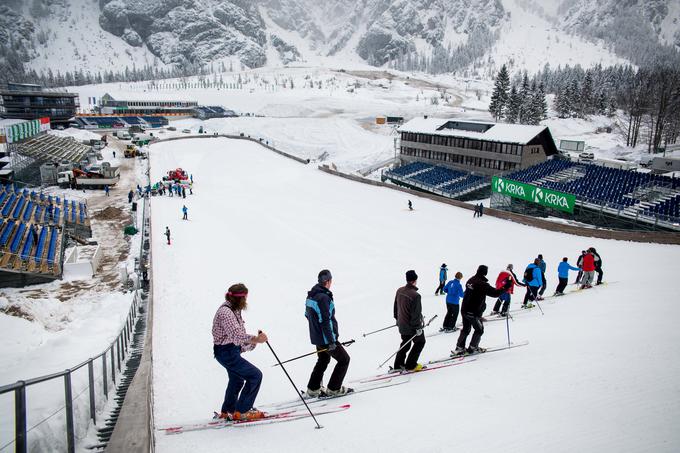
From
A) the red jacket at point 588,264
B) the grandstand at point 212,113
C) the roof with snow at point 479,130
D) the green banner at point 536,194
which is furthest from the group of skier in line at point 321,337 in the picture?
the grandstand at point 212,113

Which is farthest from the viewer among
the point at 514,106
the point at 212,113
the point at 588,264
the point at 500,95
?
the point at 212,113

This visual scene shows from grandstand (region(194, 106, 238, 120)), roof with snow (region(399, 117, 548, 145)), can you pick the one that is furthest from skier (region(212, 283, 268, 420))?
grandstand (region(194, 106, 238, 120))

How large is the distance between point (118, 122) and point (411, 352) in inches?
4783

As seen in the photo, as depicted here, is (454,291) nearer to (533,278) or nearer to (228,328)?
(533,278)

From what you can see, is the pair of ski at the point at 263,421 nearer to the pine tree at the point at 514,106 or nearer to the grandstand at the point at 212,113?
the pine tree at the point at 514,106

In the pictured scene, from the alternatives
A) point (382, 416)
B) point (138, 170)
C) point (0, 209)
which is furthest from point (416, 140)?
point (382, 416)

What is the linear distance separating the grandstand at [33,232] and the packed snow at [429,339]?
527 centimetres

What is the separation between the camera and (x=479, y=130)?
45.7 m

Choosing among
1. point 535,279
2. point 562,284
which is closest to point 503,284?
point 535,279

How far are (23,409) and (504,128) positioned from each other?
46292 millimetres

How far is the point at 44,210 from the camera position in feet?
100

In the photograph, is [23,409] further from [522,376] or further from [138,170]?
[138,170]

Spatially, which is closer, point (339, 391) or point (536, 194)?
point (339, 391)

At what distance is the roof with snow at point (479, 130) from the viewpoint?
40.9m
